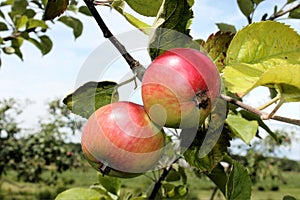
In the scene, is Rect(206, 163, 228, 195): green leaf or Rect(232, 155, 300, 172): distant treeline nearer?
Rect(206, 163, 228, 195): green leaf

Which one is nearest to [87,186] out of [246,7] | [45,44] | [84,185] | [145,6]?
[84,185]

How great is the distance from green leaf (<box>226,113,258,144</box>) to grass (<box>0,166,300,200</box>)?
7.38 m

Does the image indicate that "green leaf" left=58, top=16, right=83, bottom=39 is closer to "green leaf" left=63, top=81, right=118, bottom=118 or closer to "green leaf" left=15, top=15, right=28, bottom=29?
"green leaf" left=15, top=15, right=28, bottom=29

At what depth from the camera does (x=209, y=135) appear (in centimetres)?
68

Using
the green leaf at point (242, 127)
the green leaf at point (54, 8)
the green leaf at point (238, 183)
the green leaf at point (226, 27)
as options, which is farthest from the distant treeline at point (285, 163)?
the green leaf at point (54, 8)

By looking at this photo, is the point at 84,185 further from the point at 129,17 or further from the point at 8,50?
the point at 129,17

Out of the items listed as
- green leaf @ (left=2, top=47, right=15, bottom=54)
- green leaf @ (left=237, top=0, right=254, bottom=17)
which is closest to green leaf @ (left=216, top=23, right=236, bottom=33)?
green leaf @ (left=237, top=0, right=254, bottom=17)

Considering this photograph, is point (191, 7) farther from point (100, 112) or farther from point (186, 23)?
point (100, 112)

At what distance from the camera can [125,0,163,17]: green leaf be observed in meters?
0.72

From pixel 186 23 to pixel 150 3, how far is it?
9 cm

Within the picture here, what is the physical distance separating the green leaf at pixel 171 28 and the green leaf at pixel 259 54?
0.24 feet

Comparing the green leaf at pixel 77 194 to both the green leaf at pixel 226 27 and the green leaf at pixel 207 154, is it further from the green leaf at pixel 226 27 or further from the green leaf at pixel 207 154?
the green leaf at pixel 226 27

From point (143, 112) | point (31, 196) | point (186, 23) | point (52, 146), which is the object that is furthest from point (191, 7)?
point (31, 196)

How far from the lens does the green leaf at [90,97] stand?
0.76 m
